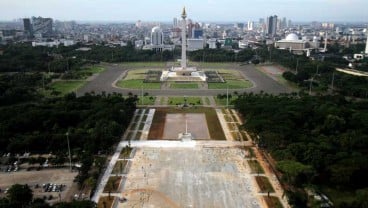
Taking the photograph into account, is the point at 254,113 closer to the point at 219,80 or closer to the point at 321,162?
the point at 321,162

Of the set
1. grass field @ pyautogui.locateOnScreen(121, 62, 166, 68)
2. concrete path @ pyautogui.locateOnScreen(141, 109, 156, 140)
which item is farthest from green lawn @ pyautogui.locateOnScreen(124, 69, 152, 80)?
concrete path @ pyautogui.locateOnScreen(141, 109, 156, 140)

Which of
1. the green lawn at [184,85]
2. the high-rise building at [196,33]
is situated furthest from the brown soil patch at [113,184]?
the high-rise building at [196,33]

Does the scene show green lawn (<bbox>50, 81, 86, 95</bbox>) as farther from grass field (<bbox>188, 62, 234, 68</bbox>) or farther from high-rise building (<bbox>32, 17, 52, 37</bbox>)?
high-rise building (<bbox>32, 17, 52, 37</bbox>)

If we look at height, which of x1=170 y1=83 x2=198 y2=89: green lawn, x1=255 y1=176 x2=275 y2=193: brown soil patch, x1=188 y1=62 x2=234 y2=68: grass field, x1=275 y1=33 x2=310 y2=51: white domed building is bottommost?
x1=255 y1=176 x2=275 y2=193: brown soil patch

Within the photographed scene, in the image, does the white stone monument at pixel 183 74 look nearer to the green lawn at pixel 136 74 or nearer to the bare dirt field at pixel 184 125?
the green lawn at pixel 136 74

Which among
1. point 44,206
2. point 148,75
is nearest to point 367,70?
point 148,75

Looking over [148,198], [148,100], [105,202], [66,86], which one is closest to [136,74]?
[66,86]

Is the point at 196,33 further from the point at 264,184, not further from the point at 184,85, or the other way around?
the point at 264,184

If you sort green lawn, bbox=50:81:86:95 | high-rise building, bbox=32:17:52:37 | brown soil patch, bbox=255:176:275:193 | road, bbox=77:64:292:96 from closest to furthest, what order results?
brown soil patch, bbox=255:176:275:193 → road, bbox=77:64:292:96 → green lawn, bbox=50:81:86:95 → high-rise building, bbox=32:17:52:37
